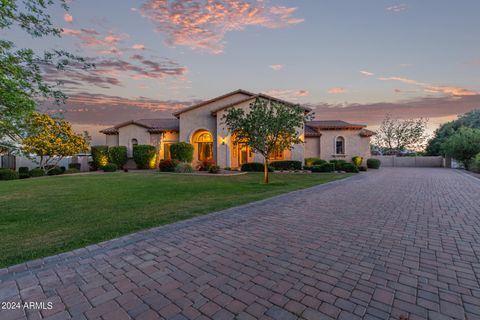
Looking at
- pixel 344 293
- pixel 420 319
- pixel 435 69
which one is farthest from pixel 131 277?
pixel 435 69

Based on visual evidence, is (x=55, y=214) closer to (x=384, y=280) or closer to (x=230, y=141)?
(x=384, y=280)

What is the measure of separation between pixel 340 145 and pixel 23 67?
26.5 metres

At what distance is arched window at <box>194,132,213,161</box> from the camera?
24.3m

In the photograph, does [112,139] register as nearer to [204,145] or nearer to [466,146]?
[204,145]

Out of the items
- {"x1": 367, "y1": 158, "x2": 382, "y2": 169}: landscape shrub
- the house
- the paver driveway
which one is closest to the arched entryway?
the house

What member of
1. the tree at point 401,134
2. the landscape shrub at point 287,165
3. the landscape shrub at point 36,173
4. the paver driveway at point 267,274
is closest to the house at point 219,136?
the landscape shrub at point 287,165

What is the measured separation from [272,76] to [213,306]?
21.4 m

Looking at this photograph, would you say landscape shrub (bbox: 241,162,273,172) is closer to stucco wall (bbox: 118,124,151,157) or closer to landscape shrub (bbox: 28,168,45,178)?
stucco wall (bbox: 118,124,151,157)

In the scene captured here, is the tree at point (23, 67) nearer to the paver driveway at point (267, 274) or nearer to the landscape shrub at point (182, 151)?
the paver driveway at point (267, 274)

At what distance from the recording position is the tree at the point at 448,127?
38844 millimetres

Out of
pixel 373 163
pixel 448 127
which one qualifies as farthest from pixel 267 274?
pixel 448 127

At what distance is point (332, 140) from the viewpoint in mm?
25359

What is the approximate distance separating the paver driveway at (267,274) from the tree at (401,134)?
46241 millimetres

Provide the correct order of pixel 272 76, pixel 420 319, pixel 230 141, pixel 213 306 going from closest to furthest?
1. pixel 420 319
2. pixel 213 306
3. pixel 272 76
4. pixel 230 141
